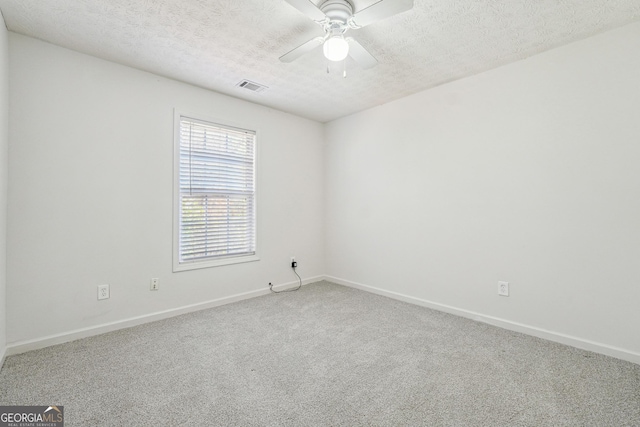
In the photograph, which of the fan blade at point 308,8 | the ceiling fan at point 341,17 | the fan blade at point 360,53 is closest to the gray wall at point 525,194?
the fan blade at point 360,53

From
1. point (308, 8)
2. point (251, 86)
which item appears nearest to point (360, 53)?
point (308, 8)

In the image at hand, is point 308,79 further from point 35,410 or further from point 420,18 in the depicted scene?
point 35,410

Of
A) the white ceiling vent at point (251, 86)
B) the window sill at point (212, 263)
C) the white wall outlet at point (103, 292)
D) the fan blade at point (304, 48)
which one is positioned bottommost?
the white wall outlet at point (103, 292)

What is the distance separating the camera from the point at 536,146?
2516mm

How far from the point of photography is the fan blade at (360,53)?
202 cm

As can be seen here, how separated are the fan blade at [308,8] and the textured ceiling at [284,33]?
282mm

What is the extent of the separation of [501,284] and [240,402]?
244cm

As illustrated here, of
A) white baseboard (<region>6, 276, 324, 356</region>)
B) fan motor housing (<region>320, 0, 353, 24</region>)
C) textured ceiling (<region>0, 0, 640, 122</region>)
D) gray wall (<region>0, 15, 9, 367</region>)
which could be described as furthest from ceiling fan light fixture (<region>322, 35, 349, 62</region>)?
white baseboard (<region>6, 276, 324, 356</region>)

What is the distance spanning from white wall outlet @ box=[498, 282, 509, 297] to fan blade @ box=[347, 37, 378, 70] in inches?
89.7

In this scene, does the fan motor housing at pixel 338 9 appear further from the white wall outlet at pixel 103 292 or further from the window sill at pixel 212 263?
the white wall outlet at pixel 103 292

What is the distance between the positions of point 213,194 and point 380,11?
2464 mm

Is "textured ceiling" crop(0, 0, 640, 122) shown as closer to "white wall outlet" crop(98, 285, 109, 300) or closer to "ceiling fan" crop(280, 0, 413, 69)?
"ceiling fan" crop(280, 0, 413, 69)

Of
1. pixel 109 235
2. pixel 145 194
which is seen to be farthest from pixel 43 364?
pixel 145 194

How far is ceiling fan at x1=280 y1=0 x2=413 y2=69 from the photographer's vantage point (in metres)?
1.63
